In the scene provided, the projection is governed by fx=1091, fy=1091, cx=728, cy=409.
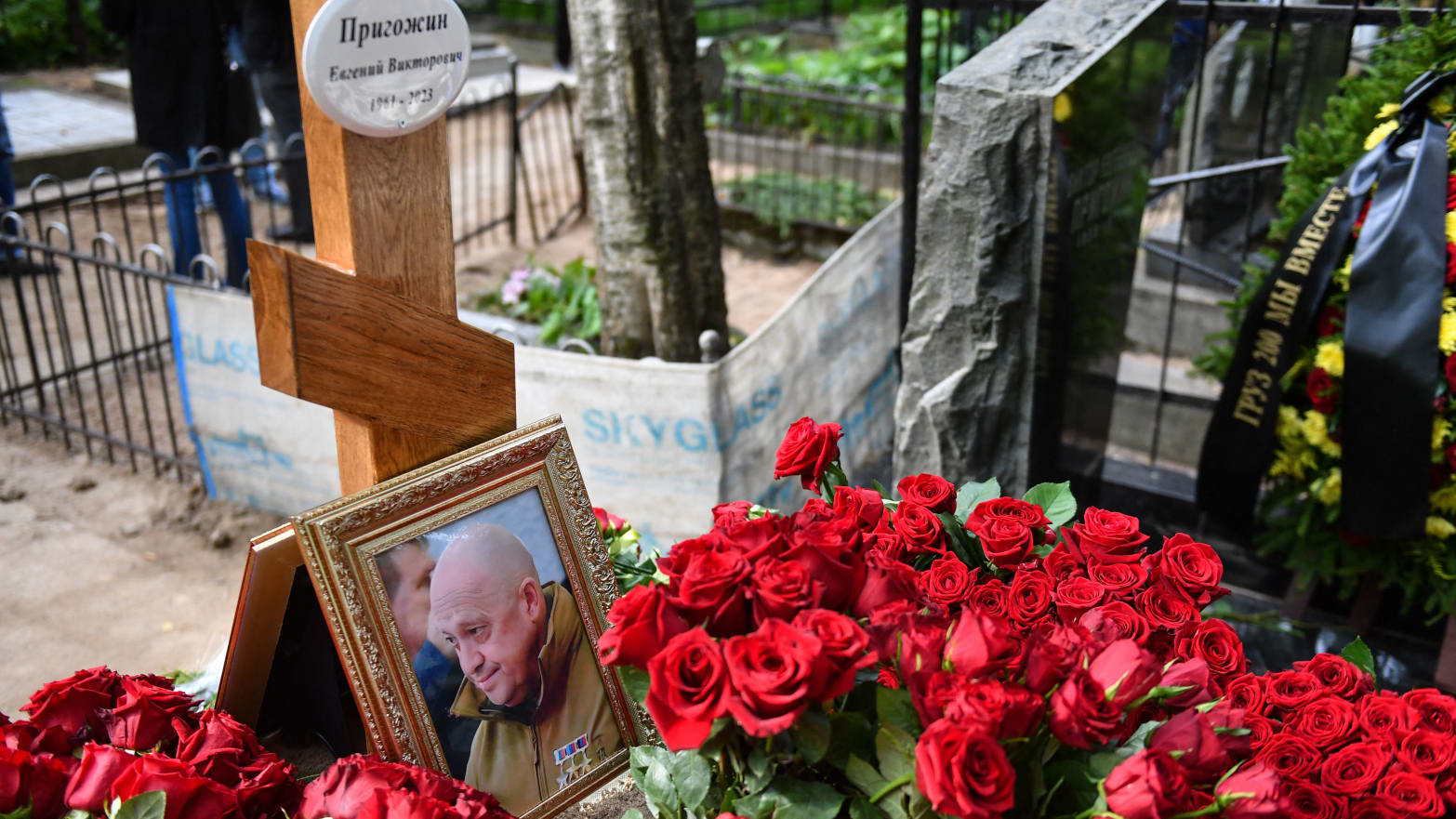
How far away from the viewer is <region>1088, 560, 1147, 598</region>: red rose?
4.87 feet

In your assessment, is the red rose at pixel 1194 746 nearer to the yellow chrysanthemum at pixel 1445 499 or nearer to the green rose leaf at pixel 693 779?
the green rose leaf at pixel 693 779

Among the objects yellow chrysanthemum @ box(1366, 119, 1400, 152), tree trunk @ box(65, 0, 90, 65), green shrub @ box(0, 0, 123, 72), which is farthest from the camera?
green shrub @ box(0, 0, 123, 72)

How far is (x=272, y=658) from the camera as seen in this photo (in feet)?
5.42

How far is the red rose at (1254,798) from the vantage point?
3.76ft

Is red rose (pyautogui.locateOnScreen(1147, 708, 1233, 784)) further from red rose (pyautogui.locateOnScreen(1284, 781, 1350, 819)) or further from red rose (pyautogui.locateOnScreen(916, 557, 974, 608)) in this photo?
red rose (pyautogui.locateOnScreen(916, 557, 974, 608))

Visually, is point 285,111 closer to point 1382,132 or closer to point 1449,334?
point 1382,132

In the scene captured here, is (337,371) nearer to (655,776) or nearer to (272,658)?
(272,658)

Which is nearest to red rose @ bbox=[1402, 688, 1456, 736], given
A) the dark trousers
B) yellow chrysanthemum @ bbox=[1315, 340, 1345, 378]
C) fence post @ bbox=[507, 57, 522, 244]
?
yellow chrysanthemum @ bbox=[1315, 340, 1345, 378]

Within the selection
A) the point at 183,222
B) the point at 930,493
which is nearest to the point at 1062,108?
the point at 930,493

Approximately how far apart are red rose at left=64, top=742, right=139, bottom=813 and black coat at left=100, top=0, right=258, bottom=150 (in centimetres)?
566

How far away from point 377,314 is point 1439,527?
2.87 metres

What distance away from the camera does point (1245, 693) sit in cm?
150

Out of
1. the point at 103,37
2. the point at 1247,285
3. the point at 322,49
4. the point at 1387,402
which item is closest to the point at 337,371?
the point at 322,49

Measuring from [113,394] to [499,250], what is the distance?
2.87m
